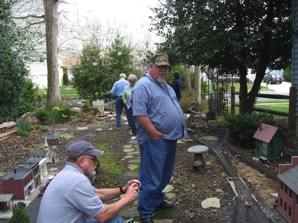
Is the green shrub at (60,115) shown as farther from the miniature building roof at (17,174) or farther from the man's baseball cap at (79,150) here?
the man's baseball cap at (79,150)

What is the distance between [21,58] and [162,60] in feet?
29.1

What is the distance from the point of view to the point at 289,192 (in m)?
3.12

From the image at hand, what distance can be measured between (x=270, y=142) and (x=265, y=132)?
0.93 ft

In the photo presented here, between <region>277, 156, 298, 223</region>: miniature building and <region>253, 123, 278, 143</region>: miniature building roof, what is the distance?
2.09 m

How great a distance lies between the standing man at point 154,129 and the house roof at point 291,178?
113cm

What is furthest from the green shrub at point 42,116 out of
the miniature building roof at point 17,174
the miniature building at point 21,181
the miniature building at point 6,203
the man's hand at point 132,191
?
the man's hand at point 132,191

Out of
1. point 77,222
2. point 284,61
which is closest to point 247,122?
point 284,61

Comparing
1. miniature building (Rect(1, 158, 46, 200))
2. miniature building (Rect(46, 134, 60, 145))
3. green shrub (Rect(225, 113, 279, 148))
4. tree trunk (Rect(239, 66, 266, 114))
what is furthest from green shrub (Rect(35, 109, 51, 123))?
miniature building (Rect(1, 158, 46, 200))

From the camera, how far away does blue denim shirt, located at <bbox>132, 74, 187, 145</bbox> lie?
3.28 metres

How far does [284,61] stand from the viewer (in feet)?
26.2

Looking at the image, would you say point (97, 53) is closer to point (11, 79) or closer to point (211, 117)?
point (11, 79)

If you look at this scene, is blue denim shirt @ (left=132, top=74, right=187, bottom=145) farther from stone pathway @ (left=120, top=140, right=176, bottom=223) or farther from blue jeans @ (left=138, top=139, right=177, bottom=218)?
stone pathway @ (left=120, top=140, right=176, bottom=223)

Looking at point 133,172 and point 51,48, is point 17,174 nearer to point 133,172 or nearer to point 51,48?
point 133,172

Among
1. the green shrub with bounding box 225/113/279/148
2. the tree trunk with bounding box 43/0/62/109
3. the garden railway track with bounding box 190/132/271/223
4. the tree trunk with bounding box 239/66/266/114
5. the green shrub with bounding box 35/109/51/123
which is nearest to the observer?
the garden railway track with bounding box 190/132/271/223
